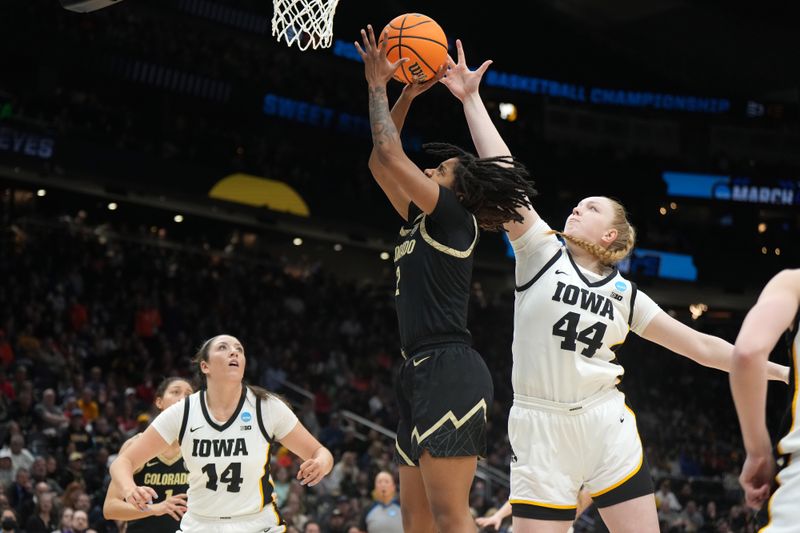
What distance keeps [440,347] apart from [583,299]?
0.70 meters

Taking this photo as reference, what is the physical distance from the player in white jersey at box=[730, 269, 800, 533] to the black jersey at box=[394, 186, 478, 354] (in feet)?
5.69

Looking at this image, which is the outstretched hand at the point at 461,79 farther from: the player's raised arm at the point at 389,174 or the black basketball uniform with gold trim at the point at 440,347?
the black basketball uniform with gold trim at the point at 440,347

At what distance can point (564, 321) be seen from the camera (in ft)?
15.3

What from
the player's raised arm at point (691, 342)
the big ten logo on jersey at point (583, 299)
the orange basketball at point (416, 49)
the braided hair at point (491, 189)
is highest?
the orange basketball at point (416, 49)

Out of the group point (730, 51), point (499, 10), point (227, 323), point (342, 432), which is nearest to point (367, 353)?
point (227, 323)

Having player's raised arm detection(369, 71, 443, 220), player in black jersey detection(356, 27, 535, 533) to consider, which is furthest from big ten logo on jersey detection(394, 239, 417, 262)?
player's raised arm detection(369, 71, 443, 220)

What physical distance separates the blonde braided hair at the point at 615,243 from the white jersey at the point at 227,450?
2229mm

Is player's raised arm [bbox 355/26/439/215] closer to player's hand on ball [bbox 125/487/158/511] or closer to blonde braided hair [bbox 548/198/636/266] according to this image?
blonde braided hair [bbox 548/198/636/266]

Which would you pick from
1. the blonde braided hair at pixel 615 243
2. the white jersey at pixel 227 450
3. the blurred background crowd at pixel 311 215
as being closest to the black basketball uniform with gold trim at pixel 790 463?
the blonde braided hair at pixel 615 243

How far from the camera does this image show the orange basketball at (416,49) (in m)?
5.12

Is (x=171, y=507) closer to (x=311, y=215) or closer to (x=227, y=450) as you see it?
(x=227, y=450)

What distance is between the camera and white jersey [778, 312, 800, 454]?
3127mm

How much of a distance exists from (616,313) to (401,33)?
69.3 inches

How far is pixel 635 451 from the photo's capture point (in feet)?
15.3
